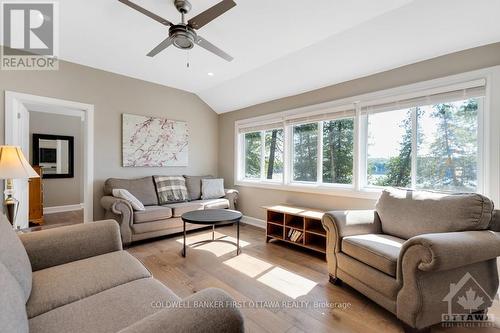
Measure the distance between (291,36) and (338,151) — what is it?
163 cm

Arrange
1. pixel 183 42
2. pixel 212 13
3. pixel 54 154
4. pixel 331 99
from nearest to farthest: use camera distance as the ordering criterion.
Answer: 1. pixel 212 13
2. pixel 183 42
3. pixel 331 99
4. pixel 54 154

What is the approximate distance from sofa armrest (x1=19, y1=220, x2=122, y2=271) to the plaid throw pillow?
7.43 ft

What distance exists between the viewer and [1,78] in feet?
A: 9.59

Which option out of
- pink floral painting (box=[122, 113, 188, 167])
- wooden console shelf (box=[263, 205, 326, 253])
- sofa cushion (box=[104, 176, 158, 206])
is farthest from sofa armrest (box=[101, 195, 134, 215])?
wooden console shelf (box=[263, 205, 326, 253])

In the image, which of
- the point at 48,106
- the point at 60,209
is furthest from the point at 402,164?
the point at 60,209

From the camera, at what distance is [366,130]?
10.0ft

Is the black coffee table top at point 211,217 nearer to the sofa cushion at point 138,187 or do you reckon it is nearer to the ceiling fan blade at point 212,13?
the sofa cushion at point 138,187

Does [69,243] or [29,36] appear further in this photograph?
[29,36]

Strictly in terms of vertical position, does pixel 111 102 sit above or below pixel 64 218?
above

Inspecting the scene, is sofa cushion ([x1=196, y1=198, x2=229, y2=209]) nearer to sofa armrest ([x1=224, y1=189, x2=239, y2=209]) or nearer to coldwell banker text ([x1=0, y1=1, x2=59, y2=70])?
sofa armrest ([x1=224, y1=189, x2=239, y2=209])

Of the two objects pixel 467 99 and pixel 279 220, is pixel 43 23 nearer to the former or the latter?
pixel 279 220

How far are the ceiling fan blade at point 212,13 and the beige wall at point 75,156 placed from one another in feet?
17.3

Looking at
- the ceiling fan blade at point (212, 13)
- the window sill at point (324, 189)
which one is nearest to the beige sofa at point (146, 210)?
the window sill at point (324, 189)

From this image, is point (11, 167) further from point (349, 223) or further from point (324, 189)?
point (324, 189)
